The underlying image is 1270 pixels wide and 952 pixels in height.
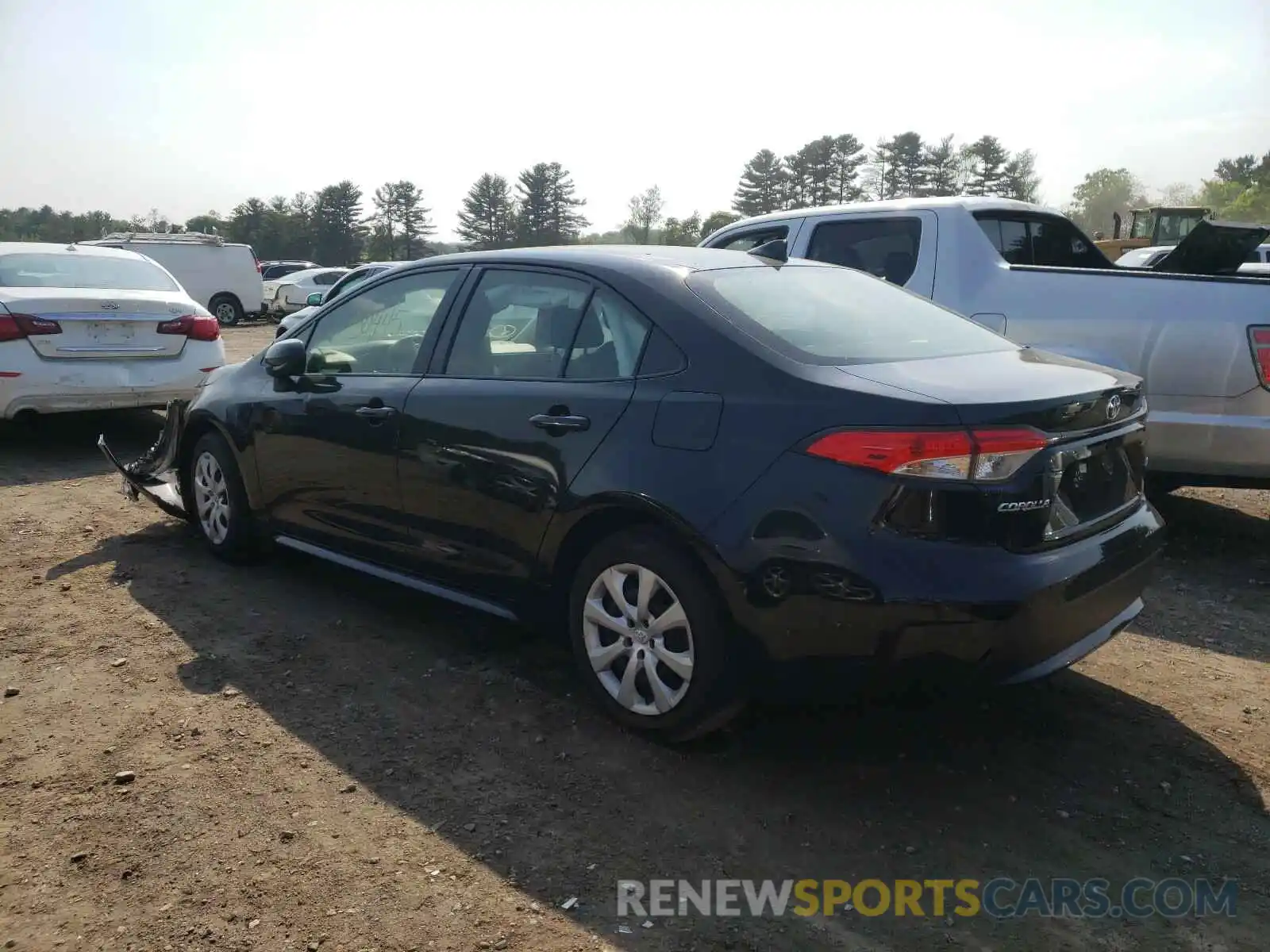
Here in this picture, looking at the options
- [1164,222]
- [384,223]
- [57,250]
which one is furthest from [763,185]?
[57,250]

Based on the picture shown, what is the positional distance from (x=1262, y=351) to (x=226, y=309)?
25090 mm

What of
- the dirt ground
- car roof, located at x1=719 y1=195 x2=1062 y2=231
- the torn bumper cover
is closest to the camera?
the dirt ground

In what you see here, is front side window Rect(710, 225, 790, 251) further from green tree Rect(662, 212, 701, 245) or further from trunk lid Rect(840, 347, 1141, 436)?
green tree Rect(662, 212, 701, 245)

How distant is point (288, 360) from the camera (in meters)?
4.66

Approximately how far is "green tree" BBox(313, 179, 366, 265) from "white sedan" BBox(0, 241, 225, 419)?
3216 inches

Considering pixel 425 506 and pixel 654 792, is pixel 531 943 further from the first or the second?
pixel 425 506

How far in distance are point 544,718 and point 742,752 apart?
71 centimetres

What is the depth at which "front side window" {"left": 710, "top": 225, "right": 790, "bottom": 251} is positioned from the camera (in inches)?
281

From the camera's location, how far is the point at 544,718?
142 inches

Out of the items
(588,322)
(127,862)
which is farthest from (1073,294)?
(127,862)

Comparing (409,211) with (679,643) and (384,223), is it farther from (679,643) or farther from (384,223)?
(679,643)

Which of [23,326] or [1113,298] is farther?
[23,326]

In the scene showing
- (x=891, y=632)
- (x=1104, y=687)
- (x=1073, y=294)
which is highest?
(x=1073, y=294)

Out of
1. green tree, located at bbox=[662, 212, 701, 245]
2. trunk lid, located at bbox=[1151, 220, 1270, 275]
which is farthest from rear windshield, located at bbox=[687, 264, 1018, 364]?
green tree, located at bbox=[662, 212, 701, 245]
